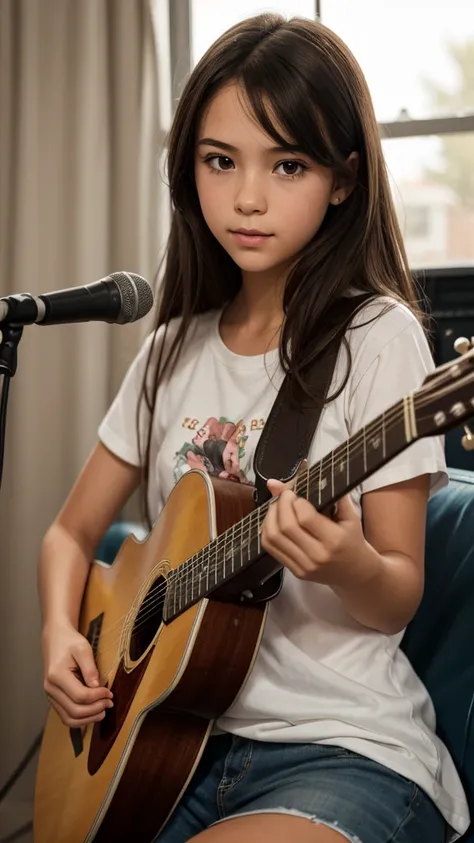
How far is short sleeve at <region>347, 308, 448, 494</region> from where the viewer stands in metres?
1.18

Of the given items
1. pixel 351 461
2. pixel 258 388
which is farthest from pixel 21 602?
pixel 351 461

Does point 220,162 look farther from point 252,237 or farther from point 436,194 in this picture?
point 436,194

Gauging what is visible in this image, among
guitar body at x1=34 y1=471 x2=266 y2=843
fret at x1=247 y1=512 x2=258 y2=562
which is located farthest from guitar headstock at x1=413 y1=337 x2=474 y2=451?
guitar body at x1=34 y1=471 x2=266 y2=843

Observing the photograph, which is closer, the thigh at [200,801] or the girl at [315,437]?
the girl at [315,437]

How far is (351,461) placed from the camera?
0.94 metres

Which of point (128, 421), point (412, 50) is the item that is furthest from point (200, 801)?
point (412, 50)

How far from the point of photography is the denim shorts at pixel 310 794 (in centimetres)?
108

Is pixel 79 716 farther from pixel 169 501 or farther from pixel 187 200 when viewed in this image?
pixel 187 200

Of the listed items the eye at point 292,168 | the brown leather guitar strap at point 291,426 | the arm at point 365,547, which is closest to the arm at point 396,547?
the arm at point 365,547

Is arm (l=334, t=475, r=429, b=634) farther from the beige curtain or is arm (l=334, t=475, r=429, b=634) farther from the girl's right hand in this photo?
the beige curtain

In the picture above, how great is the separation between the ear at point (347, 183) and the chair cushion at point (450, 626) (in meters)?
0.46

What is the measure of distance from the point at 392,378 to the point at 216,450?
0.93 feet

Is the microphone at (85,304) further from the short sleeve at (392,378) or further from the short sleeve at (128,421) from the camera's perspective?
the short sleeve at (128,421)

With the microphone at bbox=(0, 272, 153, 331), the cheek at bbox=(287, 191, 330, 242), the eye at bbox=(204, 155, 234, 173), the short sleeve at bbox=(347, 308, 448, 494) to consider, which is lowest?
the short sleeve at bbox=(347, 308, 448, 494)
